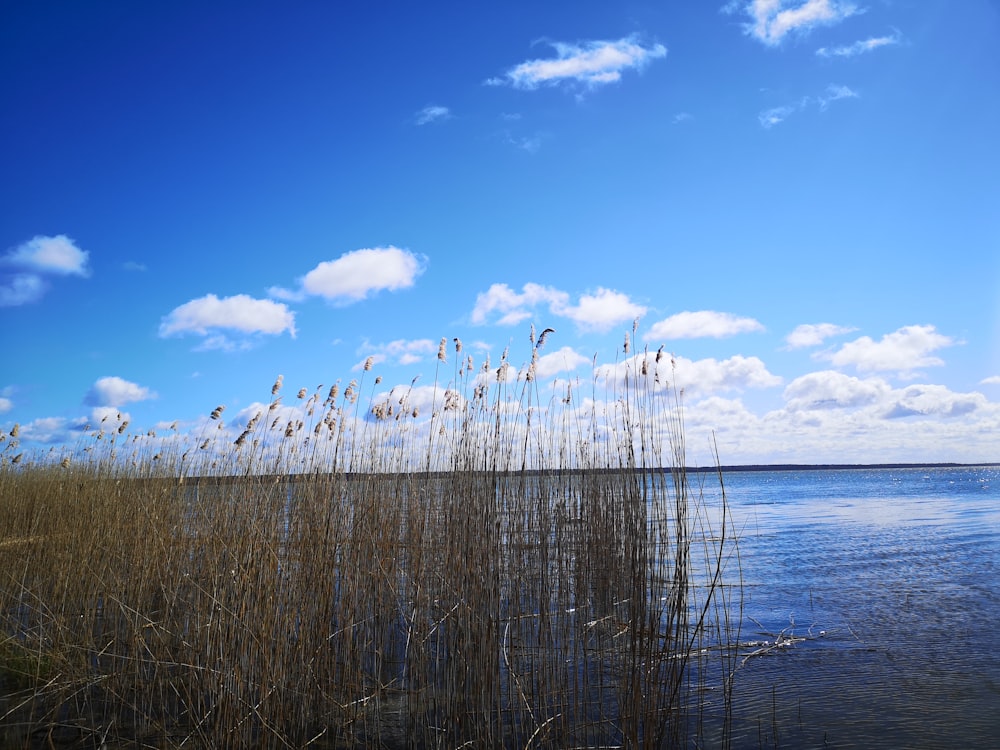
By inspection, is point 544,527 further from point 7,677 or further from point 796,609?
point 796,609

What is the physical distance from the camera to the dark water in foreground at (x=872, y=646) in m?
3.95

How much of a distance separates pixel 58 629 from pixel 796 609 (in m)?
6.84

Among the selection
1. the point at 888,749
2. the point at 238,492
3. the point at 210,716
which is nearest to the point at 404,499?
the point at 238,492

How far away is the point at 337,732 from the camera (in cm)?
360

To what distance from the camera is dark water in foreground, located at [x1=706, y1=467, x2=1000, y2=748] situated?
3.95 m

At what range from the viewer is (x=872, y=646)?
5590 mm

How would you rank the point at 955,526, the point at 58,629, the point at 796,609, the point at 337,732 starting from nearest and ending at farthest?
1. the point at 337,732
2. the point at 58,629
3. the point at 796,609
4. the point at 955,526

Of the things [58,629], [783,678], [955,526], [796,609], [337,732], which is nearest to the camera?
[337,732]

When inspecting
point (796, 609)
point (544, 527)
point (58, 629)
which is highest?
point (544, 527)

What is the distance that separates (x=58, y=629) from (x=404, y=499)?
261 cm

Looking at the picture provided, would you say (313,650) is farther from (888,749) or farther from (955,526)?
(955,526)

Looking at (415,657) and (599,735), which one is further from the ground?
(415,657)

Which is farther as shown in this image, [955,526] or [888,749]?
[955,526]

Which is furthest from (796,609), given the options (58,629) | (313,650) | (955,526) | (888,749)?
(955,526)
